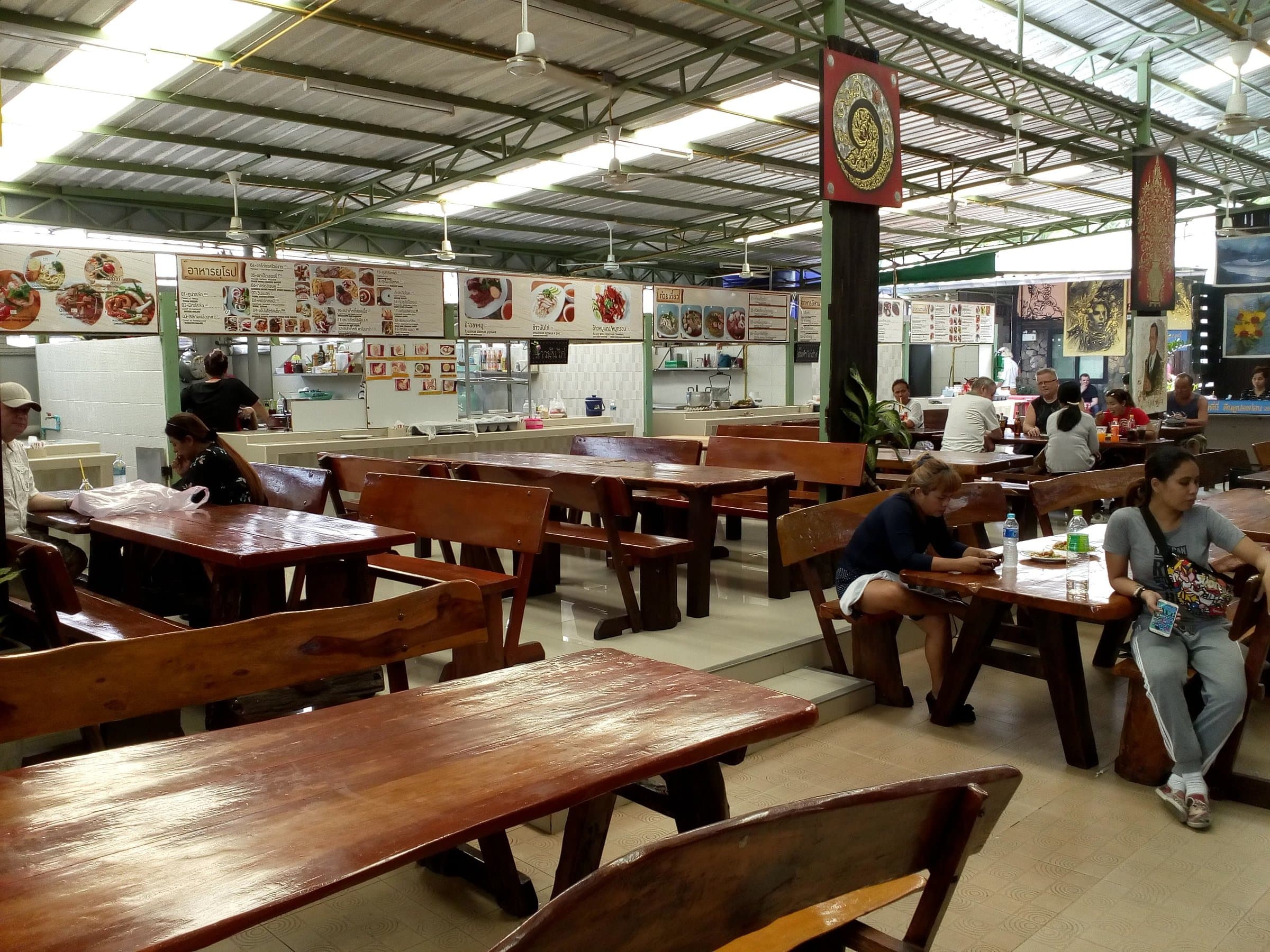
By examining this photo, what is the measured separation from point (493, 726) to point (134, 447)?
31.0 ft

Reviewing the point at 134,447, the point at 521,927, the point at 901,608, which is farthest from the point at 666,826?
the point at 134,447

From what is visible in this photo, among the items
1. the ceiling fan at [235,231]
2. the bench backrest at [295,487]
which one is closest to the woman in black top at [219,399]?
the bench backrest at [295,487]

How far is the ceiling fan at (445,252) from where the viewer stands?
12531 millimetres

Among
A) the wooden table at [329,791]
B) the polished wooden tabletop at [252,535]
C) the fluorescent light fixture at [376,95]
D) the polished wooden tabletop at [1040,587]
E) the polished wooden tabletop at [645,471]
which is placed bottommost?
the polished wooden tabletop at [1040,587]

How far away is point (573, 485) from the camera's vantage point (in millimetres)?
5184

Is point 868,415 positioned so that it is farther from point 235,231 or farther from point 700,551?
point 235,231

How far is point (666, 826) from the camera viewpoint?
10.7 feet

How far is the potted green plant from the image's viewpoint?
7.06 meters

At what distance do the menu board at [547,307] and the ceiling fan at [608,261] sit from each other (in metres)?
4.81

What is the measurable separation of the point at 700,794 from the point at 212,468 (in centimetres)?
346

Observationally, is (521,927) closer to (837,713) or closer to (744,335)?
(837,713)

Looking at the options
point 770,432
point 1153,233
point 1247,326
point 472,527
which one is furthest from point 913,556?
point 1247,326

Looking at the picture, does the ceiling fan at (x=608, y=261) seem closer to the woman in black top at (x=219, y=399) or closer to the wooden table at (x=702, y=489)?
the woman in black top at (x=219, y=399)

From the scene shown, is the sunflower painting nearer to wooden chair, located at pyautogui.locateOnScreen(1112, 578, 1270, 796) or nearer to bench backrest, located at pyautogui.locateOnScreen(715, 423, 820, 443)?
bench backrest, located at pyautogui.locateOnScreen(715, 423, 820, 443)
